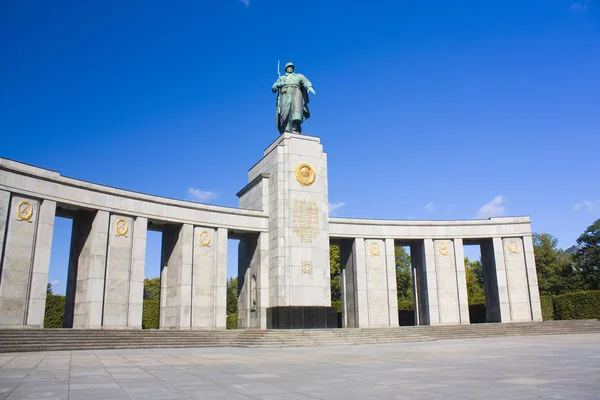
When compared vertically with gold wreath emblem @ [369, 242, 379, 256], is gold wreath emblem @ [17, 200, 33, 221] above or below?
above

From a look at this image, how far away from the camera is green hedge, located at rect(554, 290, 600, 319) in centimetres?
3978

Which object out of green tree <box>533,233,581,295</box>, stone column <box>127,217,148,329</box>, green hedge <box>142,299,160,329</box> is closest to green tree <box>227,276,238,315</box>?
green hedge <box>142,299,160,329</box>

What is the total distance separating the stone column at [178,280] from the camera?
3098cm

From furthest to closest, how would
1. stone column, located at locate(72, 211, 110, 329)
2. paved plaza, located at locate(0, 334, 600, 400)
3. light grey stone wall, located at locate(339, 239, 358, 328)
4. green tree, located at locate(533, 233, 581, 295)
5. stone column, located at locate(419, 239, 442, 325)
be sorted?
green tree, located at locate(533, 233, 581, 295)
stone column, located at locate(419, 239, 442, 325)
light grey stone wall, located at locate(339, 239, 358, 328)
stone column, located at locate(72, 211, 110, 329)
paved plaza, located at locate(0, 334, 600, 400)

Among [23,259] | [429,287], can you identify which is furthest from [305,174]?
[23,259]

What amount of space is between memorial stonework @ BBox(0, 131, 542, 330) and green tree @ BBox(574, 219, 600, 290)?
22439 millimetres

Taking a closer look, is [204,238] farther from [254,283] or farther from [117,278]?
[117,278]

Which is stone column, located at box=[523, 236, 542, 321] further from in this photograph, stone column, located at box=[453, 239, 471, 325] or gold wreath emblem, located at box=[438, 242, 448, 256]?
gold wreath emblem, located at box=[438, 242, 448, 256]

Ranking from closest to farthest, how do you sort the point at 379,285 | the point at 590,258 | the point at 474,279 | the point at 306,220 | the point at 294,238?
1. the point at 294,238
2. the point at 306,220
3. the point at 379,285
4. the point at 590,258
5. the point at 474,279

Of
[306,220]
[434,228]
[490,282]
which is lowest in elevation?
[490,282]

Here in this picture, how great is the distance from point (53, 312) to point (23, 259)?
12.2 meters

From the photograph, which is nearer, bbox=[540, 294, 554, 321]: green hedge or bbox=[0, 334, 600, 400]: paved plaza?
bbox=[0, 334, 600, 400]: paved plaza

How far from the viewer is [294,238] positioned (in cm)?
3244

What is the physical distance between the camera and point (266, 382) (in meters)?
9.98
